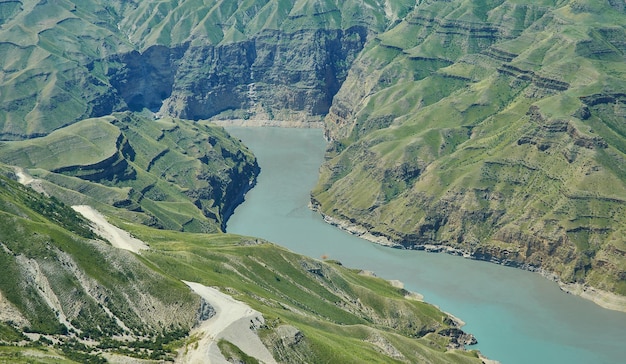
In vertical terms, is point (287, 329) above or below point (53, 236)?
below

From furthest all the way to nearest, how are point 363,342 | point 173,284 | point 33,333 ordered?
point 363,342 → point 173,284 → point 33,333

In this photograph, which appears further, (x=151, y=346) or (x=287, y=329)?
(x=287, y=329)

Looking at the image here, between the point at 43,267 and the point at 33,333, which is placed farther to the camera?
the point at 43,267

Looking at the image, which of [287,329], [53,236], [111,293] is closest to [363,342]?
[287,329]

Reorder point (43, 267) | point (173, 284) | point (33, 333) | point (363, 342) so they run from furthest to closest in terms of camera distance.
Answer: point (363, 342)
point (173, 284)
point (43, 267)
point (33, 333)

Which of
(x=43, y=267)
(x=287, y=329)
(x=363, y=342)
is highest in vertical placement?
(x=43, y=267)

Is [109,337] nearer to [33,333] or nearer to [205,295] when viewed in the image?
[33,333]

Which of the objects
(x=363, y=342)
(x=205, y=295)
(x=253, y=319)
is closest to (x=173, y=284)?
(x=205, y=295)

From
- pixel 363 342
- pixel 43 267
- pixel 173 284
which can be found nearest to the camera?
pixel 43 267

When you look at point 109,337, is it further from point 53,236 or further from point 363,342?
point 363,342
